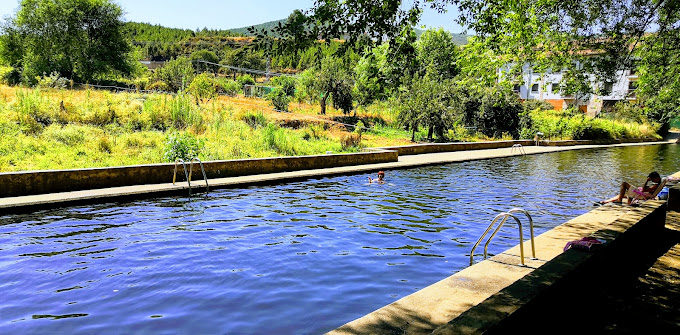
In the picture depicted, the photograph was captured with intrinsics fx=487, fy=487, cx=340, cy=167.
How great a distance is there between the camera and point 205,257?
24.2ft

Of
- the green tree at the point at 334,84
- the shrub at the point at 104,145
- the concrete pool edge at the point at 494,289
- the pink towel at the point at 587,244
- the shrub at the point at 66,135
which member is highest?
the green tree at the point at 334,84

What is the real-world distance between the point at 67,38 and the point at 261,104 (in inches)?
1588

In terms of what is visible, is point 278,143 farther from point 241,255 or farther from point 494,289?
point 494,289

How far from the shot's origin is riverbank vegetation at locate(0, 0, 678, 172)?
6.34 meters

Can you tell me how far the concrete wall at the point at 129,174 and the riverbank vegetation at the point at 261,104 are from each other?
76cm

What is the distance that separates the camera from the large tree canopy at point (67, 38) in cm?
6047

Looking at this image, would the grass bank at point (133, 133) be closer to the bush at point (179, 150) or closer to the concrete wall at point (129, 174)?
the bush at point (179, 150)

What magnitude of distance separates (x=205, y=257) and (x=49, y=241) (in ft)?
9.54

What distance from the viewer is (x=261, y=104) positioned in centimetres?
3616

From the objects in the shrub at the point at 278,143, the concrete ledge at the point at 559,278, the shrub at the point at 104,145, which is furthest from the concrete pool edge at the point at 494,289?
the shrub at the point at 104,145

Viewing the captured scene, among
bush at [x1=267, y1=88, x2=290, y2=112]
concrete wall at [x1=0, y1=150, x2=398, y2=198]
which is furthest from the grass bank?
bush at [x1=267, y1=88, x2=290, y2=112]

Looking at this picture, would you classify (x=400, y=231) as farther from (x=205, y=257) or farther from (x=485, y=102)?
(x=485, y=102)

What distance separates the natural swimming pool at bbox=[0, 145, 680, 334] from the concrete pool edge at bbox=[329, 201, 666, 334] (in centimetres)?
77

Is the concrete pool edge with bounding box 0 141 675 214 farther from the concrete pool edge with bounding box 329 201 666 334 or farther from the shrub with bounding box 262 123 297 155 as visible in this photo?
the concrete pool edge with bounding box 329 201 666 334
